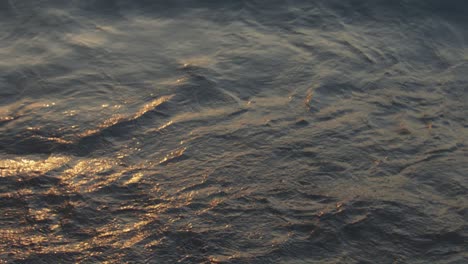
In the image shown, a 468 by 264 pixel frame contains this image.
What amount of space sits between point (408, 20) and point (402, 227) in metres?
3.06

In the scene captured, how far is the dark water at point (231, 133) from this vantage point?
327 cm

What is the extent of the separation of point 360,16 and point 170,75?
2.09m

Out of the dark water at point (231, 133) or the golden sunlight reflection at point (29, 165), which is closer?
the dark water at point (231, 133)

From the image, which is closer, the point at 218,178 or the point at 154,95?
the point at 218,178

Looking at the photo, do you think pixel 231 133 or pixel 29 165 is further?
pixel 231 133

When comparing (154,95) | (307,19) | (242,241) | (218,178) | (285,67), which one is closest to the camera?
(242,241)

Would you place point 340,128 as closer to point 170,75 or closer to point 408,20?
point 170,75

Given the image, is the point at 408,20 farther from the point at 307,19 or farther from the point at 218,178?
the point at 218,178

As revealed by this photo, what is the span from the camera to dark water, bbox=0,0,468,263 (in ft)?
10.7

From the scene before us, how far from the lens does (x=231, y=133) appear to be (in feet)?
13.6

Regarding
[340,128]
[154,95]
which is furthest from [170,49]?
[340,128]

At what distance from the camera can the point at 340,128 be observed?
14.1 ft

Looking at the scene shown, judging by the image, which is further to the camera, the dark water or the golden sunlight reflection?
the golden sunlight reflection

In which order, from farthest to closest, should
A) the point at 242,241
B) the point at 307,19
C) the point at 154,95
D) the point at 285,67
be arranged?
1. the point at 307,19
2. the point at 285,67
3. the point at 154,95
4. the point at 242,241
